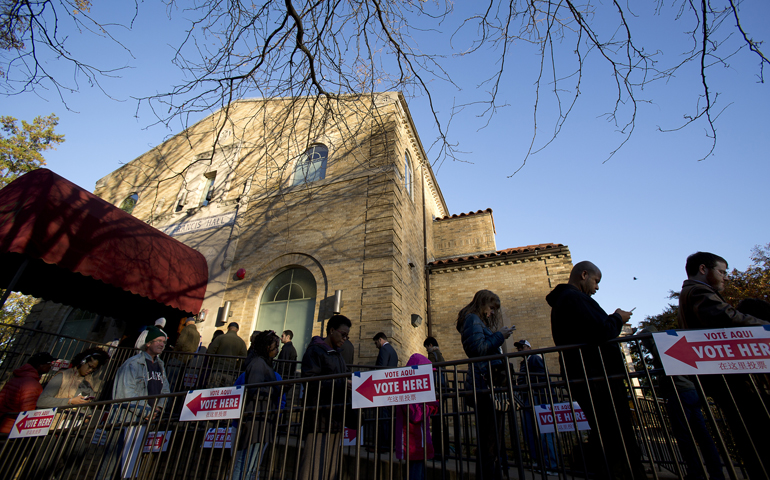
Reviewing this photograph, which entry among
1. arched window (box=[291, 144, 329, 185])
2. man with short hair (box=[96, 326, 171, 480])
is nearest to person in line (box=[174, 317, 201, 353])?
man with short hair (box=[96, 326, 171, 480])

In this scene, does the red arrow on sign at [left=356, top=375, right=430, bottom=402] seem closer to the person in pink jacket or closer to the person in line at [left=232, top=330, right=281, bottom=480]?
the person in pink jacket

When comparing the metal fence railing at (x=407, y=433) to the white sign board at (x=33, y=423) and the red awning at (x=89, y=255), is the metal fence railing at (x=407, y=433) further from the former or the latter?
the red awning at (x=89, y=255)

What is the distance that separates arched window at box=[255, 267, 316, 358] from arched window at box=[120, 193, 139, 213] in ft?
32.1

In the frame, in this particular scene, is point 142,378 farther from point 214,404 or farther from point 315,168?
point 315,168

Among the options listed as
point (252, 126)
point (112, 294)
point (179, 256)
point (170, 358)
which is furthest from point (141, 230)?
point (252, 126)

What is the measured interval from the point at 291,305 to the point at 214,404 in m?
6.78

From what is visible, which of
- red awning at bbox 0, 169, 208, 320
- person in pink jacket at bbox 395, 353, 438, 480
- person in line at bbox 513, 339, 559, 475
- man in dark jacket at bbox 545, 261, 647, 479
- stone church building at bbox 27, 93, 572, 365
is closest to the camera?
man in dark jacket at bbox 545, 261, 647, 479

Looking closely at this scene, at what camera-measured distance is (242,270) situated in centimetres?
1116

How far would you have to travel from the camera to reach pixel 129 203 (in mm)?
16594

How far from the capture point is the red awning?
7570mm

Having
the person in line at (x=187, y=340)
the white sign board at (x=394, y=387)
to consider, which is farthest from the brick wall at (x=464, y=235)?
the white sign board at (x=394, y=387)

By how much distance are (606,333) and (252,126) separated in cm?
1473

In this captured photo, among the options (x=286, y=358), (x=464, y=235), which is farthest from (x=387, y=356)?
(x=464, y=235)

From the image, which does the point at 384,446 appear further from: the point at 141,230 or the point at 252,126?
the point at 252,126
